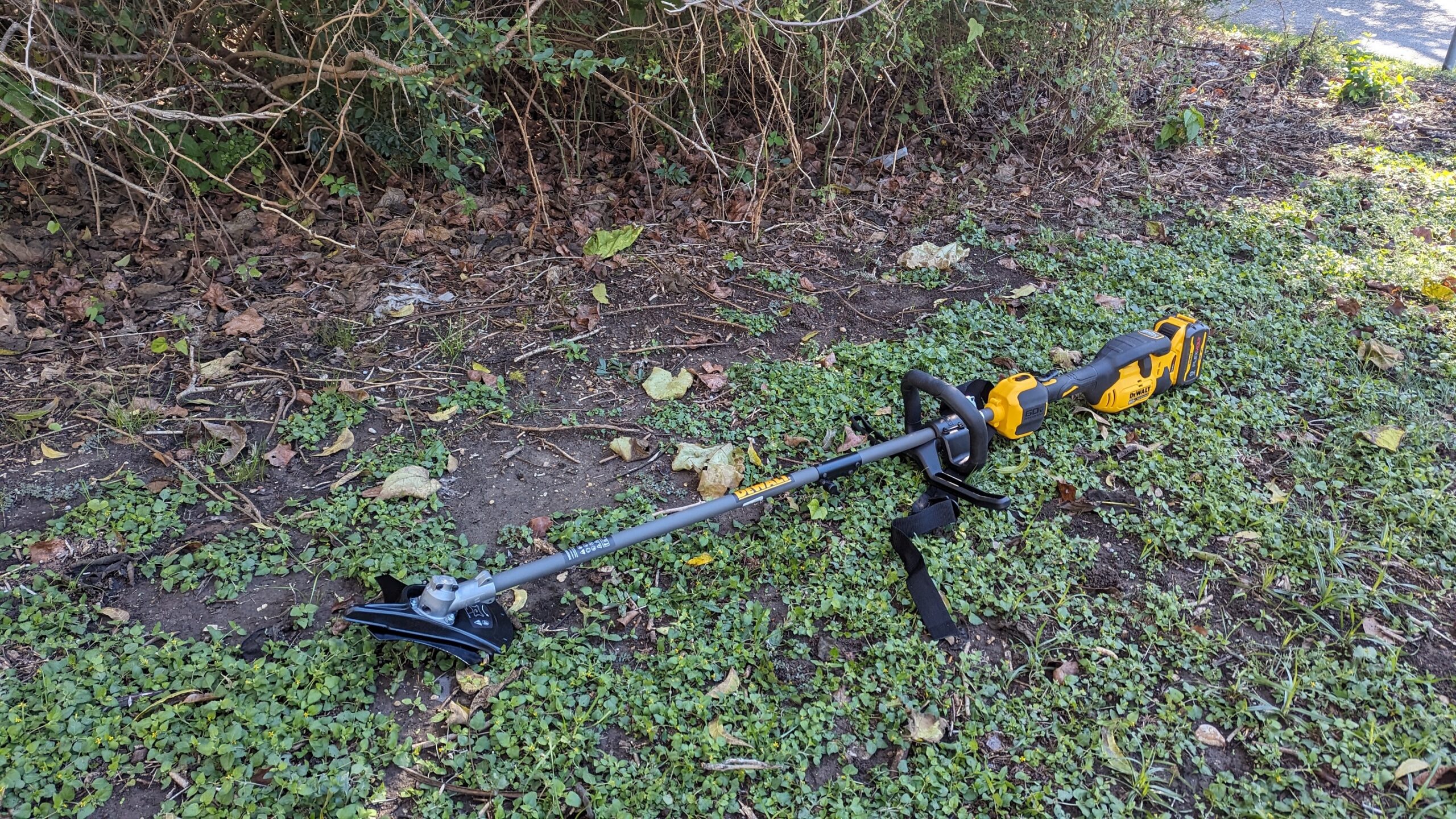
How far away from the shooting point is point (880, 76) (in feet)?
18.0

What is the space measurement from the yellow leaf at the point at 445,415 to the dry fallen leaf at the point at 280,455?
0.53 m

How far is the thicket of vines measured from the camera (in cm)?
378

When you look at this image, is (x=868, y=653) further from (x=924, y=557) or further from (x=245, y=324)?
(x=245, y=324)

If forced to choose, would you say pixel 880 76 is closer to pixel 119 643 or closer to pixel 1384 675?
pixel 1384 675

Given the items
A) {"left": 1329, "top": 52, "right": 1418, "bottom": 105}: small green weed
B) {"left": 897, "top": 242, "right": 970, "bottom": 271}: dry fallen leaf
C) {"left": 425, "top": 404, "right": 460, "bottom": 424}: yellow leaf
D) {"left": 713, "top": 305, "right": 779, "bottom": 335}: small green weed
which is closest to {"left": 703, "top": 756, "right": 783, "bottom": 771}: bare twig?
{"left": 425, "top": 404, "right": 460, "bottom": 424}: yellow leaf

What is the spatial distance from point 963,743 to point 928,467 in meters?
1.16

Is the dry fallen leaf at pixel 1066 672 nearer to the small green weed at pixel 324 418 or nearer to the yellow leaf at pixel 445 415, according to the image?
the yellow leaf at pixel 445 415

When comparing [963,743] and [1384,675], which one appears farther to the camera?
[1384,675]

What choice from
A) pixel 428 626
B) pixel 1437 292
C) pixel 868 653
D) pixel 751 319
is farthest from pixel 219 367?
pixel 1437 292

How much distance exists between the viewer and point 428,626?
2.47 m

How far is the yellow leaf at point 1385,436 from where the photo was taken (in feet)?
11.6

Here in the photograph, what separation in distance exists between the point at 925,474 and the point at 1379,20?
10.0 meters

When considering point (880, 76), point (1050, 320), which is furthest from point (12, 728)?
point (880, 76)

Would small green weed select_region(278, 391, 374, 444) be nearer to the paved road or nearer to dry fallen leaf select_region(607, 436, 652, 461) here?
dry fallen leaf select_region(607, 436, 652, 461)
